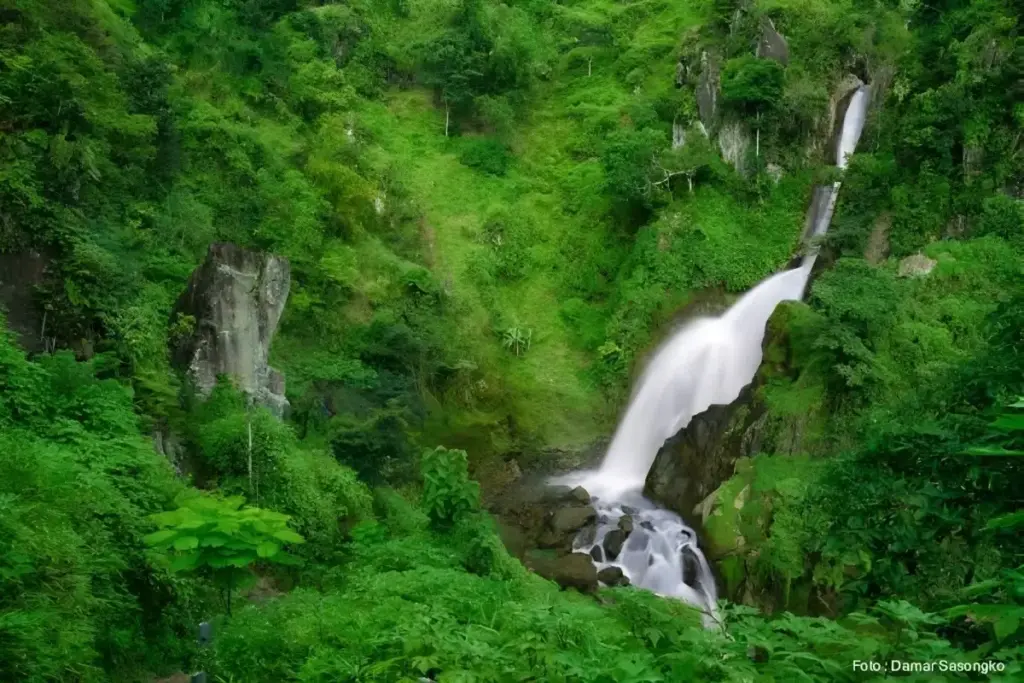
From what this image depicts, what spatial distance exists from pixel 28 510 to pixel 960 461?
252 inches

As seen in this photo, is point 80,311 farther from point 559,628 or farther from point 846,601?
point 846,601

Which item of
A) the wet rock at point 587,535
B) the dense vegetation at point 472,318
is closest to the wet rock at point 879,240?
the dense vegetation at point 472,318

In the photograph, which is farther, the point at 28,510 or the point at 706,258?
the point at 706,258

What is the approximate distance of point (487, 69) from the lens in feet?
79.2

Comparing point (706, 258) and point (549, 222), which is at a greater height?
point (549, 222)

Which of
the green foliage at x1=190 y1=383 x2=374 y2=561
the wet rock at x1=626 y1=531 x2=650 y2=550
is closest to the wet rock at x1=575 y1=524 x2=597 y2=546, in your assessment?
the wet rock at x1=626 y1=531 x2=650 y2=550

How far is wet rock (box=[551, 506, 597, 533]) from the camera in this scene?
43.9 feet

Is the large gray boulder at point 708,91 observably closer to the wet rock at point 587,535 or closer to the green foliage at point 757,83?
the green foliage at point 757,83

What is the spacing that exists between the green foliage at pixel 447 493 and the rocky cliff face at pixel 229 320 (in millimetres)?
4253

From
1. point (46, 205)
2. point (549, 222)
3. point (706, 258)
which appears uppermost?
point (549, 222)

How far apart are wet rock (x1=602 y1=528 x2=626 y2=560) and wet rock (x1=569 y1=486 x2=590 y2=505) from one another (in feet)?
4.50

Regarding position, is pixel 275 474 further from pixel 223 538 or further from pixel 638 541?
pixel 638 541

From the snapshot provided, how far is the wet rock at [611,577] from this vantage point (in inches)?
472

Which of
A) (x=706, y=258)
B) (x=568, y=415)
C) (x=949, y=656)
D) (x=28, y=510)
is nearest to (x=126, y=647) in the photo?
(x=28, y=510)
